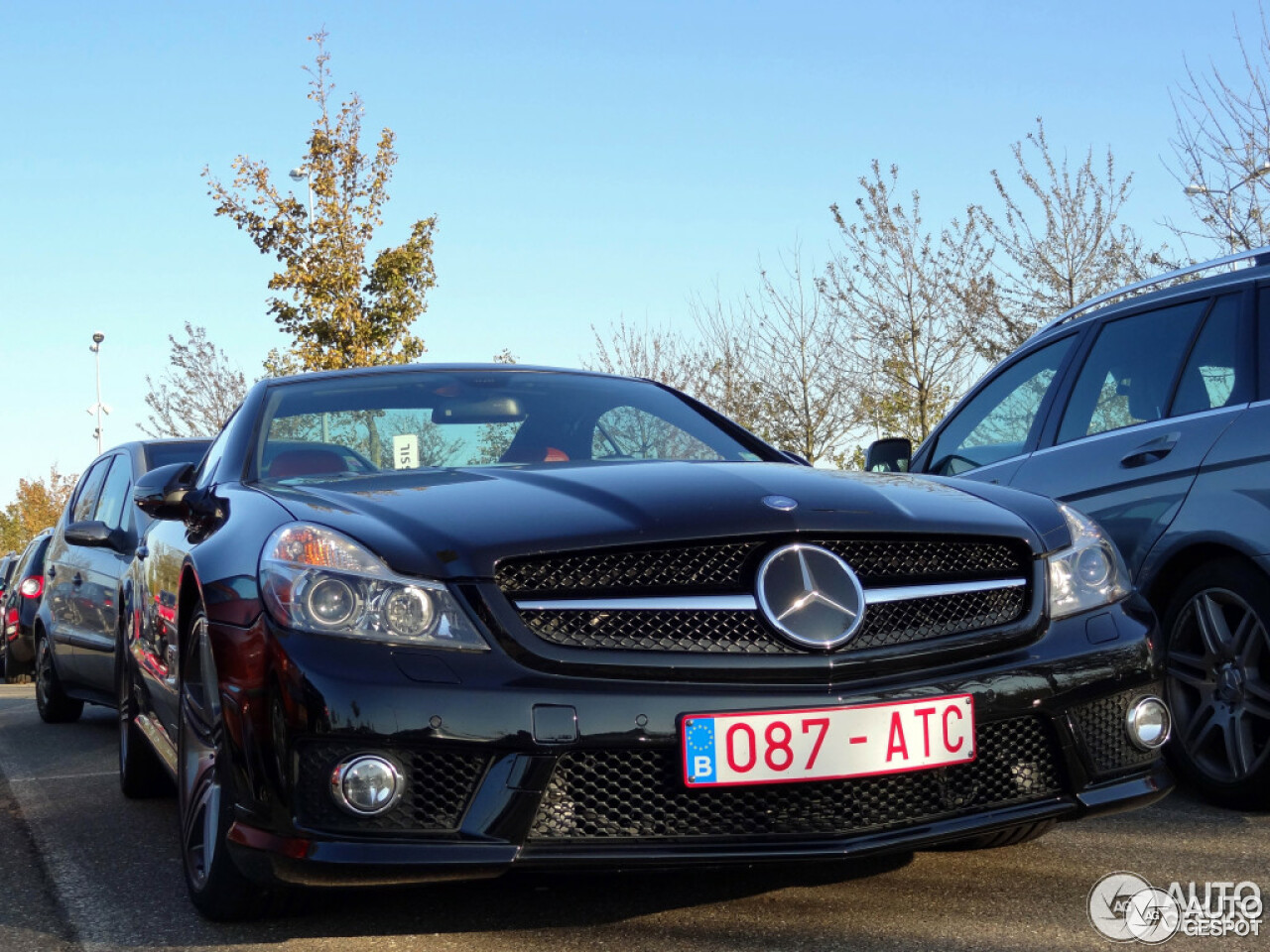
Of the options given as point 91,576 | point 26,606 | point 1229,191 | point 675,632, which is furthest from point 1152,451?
point 1229,191

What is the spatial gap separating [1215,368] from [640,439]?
6.00 ft

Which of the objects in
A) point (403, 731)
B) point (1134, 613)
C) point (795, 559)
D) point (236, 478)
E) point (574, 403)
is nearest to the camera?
point (403, 731)

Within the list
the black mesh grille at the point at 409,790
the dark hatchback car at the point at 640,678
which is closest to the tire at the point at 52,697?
the dark hatchback car at the point at 640,678

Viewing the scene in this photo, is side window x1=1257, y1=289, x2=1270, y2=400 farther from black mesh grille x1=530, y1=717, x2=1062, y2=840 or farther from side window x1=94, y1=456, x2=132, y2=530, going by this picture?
side window x1=94, y1=456, x2=132, y2=530

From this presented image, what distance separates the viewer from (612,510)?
3305 millimetres

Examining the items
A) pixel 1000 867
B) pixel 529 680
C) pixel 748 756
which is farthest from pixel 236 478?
pixel 1000 867

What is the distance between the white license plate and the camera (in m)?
2.94

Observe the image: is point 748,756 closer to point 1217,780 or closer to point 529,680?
point 529,680

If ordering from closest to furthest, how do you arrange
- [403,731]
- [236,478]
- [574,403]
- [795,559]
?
1. [403,731]
2. [795,559]
3. [236,478]
4. [574,403]

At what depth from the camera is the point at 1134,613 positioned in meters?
3.55

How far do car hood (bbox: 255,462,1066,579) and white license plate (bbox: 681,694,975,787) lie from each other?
41cm

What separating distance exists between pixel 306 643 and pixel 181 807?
943 millimetres

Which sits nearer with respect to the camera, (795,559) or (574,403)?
(795,559)

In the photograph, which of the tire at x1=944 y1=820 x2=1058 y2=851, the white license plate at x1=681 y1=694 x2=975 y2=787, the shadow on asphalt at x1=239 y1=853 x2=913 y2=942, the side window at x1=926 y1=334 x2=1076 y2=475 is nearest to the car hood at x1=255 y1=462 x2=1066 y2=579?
the white license plate at x1=681 y1=694 x2=975 y2=787
